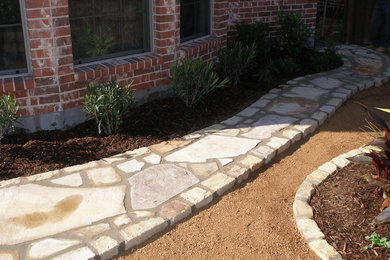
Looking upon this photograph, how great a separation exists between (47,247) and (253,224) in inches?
58.8

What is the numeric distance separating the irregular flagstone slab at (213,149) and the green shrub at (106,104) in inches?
30.6

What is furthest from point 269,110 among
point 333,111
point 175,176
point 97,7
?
point 97,7

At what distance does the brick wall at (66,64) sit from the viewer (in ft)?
14.0

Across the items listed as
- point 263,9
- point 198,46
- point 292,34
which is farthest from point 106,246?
point 263,9

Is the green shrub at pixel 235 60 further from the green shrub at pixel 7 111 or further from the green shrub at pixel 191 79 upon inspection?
the green shrub at pixel 7 111

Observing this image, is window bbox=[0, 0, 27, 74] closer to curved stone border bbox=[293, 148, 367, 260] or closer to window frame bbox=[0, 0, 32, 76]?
window frame bbox=[0, 0, 32, 76]

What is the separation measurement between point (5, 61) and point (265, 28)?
3995 millimetres

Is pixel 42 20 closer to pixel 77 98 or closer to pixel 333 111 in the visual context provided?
pixel 77 98

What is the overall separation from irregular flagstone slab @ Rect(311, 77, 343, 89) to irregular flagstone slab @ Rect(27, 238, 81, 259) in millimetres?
4383

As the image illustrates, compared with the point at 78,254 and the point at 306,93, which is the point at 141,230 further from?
the point at 306,93

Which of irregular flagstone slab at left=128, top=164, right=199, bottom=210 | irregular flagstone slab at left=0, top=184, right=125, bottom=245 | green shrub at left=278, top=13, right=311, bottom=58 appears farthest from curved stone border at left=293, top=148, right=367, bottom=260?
green shrub at left=278, top=13, right=311, bottom=58

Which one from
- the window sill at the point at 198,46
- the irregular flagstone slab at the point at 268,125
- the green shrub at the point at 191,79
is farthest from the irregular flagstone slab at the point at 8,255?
the window sill at the point at 198,46

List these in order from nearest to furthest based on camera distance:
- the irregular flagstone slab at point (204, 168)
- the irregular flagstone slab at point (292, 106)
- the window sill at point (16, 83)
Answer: the irregular flagstone slab at point (204, 168), the window sill at point (16, 83), the irregular flagstone slab at point (292, 106)

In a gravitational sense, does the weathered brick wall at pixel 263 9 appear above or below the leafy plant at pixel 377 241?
above
